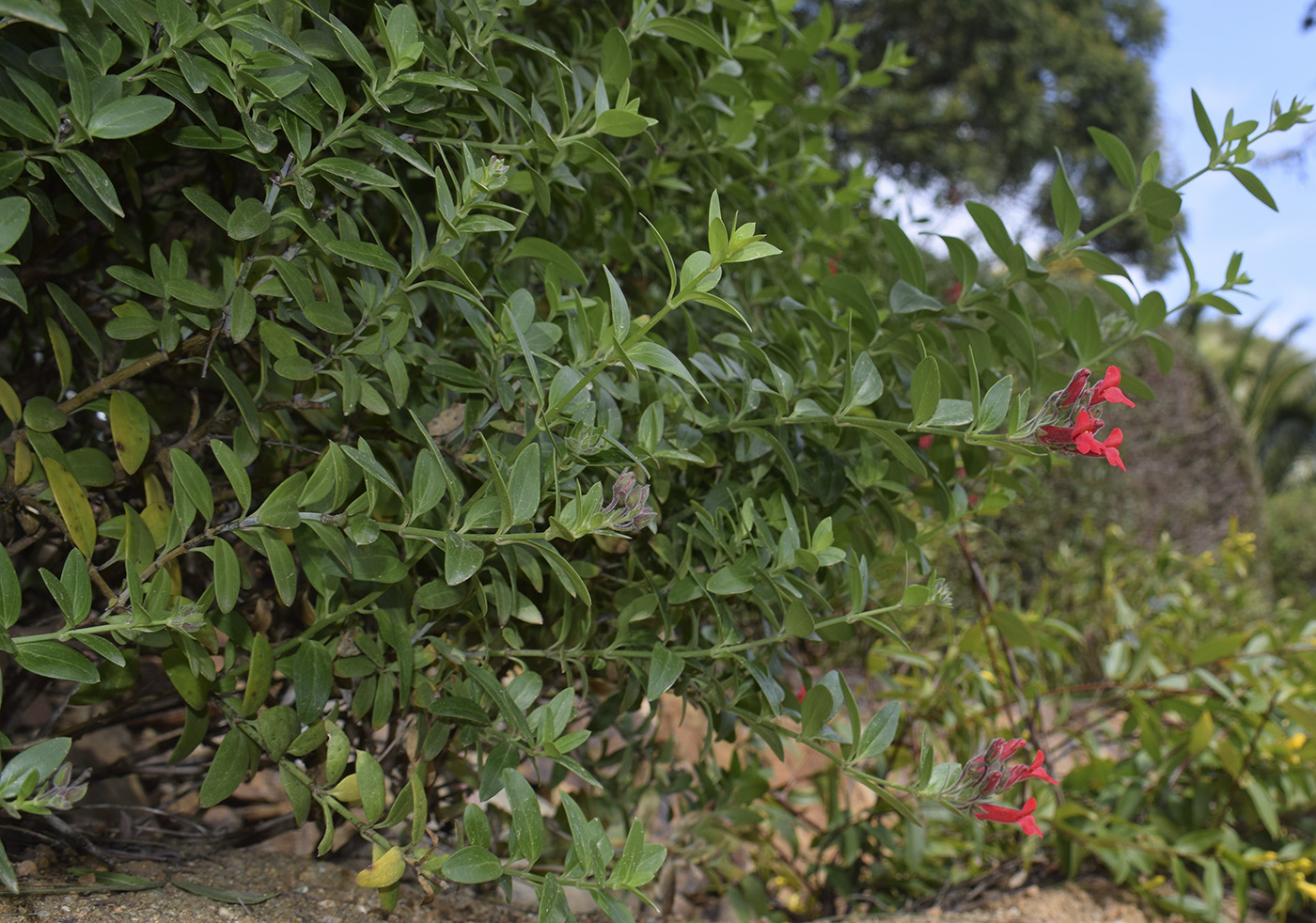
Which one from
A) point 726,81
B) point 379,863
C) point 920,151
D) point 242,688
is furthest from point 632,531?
point 920,151

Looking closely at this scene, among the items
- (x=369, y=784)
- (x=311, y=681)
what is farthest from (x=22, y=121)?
(x=369, y=784)

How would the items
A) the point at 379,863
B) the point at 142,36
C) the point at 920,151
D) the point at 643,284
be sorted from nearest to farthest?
1. the point at 142,36
2. the point at 379,863
3. the point at 643,284
4. the point at 920,151

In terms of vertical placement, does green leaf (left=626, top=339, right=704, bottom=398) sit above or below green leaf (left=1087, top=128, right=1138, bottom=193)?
below

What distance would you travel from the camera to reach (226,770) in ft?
3.25

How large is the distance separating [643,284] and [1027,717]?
4.19 ft

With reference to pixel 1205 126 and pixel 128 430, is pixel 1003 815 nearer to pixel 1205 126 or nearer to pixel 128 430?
pixel 1205 126

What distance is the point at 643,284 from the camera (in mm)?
1601

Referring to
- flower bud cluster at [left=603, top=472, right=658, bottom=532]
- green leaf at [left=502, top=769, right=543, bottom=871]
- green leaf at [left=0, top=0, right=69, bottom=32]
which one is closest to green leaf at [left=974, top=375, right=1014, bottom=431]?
flower bud cluster at [left=603, top=472, right=658, bottom=532]

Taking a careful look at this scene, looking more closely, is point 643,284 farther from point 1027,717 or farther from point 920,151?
point 920,151

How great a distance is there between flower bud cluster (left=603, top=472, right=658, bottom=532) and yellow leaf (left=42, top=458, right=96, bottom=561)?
1.85 ft

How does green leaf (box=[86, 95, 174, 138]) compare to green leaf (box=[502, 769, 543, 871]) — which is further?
green leaf (box=[502, 769, 543, 871])

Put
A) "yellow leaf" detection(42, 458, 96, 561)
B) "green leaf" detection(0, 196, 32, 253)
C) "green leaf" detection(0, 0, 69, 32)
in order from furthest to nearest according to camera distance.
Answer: "yellow leaf" detection(42, 458, 96, 561) → "green leaf" detection(0, 196, 32, 253) → "green leaf" detection(0, 0, 69, 32)

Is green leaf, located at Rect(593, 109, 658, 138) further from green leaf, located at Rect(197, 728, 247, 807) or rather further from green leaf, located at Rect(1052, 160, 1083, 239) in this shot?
green leaf, located at Rect(197, 728, 247, 807)

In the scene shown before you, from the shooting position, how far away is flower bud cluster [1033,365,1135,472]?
3.06 feet
